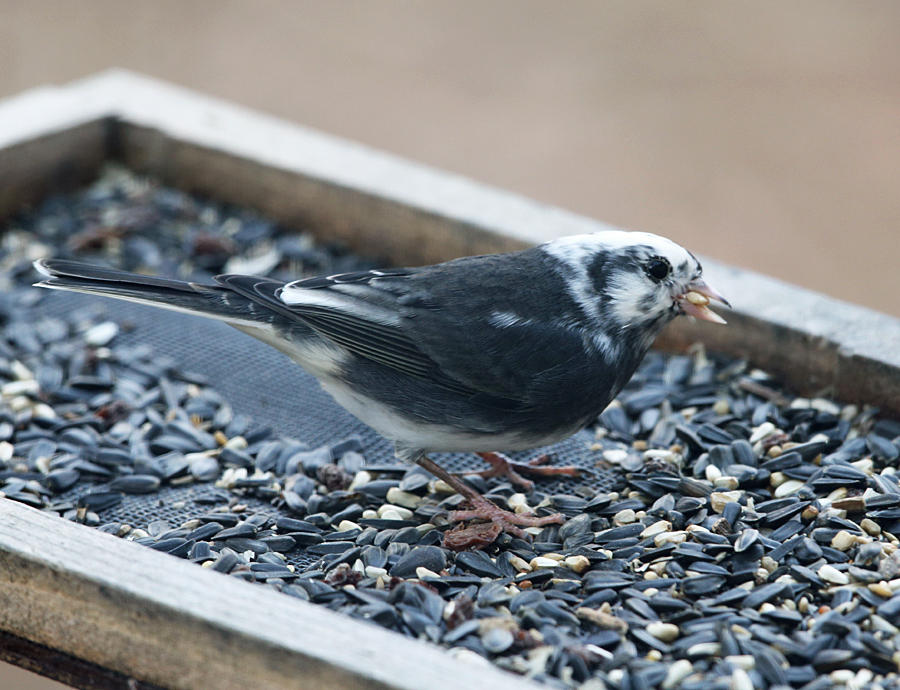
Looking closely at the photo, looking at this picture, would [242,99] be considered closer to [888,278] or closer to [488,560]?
[888,278]

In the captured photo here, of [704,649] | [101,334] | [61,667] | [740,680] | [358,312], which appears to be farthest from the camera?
[101,334]

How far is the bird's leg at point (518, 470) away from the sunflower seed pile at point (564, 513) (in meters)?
0.04

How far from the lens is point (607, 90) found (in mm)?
8102

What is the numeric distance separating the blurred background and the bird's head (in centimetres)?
367

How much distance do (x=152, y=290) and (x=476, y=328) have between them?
86 centimetres

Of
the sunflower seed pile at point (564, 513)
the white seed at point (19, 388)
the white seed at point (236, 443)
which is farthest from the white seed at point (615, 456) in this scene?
the white seed at point (19, 388)

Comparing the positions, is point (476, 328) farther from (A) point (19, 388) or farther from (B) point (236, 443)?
(A) point (19, 388)

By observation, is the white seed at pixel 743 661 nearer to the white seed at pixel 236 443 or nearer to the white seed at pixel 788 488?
the white seed at pixel 788 488

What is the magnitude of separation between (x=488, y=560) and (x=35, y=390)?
164 cm

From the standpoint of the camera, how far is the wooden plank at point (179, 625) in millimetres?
2322

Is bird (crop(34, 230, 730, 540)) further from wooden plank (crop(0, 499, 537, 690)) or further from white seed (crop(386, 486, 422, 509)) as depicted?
wooden plank (crop(0, 499, 537, 690))

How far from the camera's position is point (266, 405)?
12.4 feet

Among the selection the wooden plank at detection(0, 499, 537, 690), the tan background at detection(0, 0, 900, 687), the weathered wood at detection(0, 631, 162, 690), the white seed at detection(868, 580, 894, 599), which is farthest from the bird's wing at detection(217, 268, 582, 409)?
the tan background at detection(0, 0, 900, 687)

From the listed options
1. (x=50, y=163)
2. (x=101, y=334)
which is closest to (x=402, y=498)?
(x=101, y=334)
